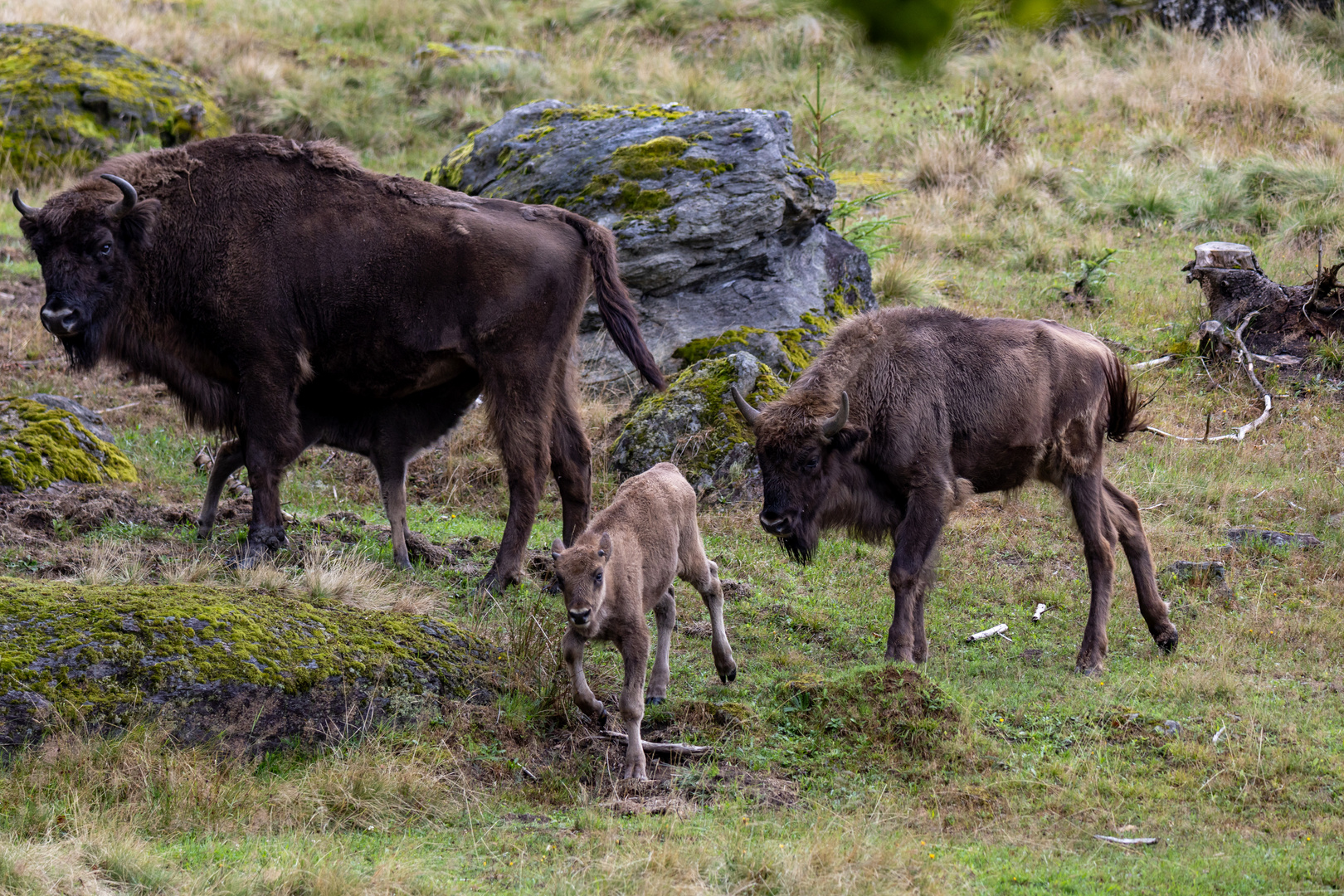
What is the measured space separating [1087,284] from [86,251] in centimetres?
1119

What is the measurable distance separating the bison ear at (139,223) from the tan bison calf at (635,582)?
396cm

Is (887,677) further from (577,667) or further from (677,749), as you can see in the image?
(577,667)

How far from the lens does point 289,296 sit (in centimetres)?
880

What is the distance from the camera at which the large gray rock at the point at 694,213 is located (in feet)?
42.4

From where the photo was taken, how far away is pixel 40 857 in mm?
4902

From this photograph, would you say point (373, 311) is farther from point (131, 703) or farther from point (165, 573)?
point (131, 703)

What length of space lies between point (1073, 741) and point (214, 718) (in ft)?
14.8

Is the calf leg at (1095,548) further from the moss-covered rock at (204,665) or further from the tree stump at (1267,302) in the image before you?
the tree stump at (1267,302)

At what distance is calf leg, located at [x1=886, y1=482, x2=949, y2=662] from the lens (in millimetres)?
7945

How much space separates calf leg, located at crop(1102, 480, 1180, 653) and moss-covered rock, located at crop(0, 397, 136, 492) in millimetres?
7878

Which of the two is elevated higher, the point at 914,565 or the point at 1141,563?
the point at 914,565

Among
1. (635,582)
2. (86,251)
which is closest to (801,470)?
(635,582)

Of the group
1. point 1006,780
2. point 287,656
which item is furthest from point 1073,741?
point 287,656

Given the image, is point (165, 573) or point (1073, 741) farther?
point (165, 573)
